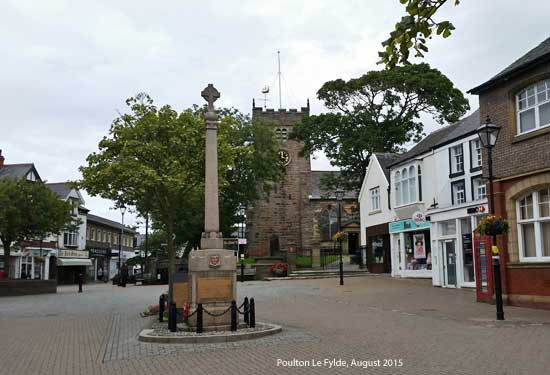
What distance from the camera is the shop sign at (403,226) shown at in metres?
29.5

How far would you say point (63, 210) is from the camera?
113 feet

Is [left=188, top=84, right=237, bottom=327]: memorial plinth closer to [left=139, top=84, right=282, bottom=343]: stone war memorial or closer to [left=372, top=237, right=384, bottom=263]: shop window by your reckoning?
[left=139, top=84, right=282, bottom=343]: stone war memorial

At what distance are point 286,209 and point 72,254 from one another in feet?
74.0

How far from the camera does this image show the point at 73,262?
52.5 metres

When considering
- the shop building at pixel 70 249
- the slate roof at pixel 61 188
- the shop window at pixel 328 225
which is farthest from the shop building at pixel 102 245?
the shop window at pixel 328 225

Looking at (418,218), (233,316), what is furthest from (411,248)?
(233,316)

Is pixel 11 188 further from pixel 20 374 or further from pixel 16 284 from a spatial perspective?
pixel 20 374

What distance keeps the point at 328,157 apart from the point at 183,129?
2539 centimetres

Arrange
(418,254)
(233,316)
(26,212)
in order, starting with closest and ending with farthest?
(233,316), (418,254), (26,212)

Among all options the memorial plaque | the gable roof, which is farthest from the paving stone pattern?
the gable roof

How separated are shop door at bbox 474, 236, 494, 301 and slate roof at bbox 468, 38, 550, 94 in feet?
16.7

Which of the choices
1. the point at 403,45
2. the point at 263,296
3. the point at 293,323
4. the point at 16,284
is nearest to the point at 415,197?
the point at 263,296

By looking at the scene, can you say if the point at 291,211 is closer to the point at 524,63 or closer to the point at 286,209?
the point at 286,209

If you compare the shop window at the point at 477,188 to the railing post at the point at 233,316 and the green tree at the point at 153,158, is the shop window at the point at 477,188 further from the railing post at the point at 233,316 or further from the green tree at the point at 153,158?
the railing post at the point at 233,316
